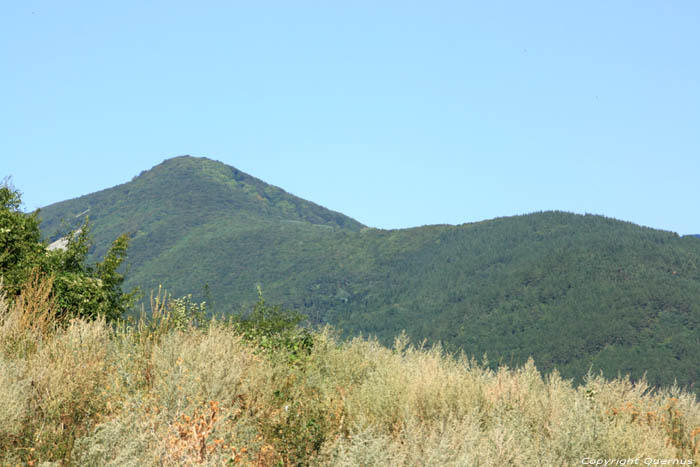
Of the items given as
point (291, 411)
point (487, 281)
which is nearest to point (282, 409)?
point (291, 411)

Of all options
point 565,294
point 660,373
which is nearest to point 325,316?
point 565,294

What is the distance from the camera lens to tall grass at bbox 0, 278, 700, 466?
6.12m

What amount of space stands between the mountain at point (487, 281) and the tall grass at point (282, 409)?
73954 mm

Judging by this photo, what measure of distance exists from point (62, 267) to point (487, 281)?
4704 inches

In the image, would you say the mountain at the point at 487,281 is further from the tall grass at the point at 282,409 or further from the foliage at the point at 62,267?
the tall grass at the point at 282,409

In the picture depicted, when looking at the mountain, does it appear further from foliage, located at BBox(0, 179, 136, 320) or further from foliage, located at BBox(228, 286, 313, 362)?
foliage, located at BBox(0, 179, 136, 320)

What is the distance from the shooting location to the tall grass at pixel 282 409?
6121mm

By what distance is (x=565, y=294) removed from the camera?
11369 cm

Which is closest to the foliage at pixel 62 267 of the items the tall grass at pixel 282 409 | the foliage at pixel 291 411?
A: the tall grass at pixel 282 409

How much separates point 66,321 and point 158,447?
6.36m

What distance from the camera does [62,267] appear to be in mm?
14828

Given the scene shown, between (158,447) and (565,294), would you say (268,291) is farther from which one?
(158,447)

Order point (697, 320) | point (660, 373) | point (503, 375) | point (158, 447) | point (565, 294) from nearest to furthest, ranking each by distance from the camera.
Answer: point (158, 447)
point (503, 375)
point (660, 373)
point (697, 320)
point (565, 294)

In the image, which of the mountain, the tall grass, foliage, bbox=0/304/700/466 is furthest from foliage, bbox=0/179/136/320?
the mountain
